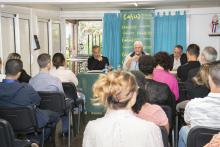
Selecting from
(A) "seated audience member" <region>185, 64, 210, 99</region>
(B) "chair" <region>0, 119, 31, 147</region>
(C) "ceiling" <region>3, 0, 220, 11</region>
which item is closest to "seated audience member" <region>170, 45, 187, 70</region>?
(C) "ceiling" <region>3, 0, 220, 11</region>

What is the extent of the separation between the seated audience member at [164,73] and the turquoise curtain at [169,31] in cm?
372

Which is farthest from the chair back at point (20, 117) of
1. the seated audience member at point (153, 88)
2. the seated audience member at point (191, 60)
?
the seated audience member at point (191, 60)

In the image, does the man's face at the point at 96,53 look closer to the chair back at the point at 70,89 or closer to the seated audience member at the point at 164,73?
the chair back at the point at 70,89

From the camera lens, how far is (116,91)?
1.77 metres

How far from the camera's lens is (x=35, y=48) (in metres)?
6.86

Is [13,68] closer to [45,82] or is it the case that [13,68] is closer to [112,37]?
[45,82]

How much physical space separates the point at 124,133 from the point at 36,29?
5.63 m

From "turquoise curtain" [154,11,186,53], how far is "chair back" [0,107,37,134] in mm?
4950

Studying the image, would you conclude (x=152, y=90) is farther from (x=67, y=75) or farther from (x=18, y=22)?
(x=18, y=22)

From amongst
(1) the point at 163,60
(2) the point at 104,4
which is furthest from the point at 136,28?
(1) the point at 163,60

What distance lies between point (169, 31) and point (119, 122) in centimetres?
604

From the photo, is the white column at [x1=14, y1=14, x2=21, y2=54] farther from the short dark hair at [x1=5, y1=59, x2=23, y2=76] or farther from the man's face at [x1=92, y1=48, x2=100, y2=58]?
the short dark hair at [x1=5, y1=59, x2=23, y2=76]

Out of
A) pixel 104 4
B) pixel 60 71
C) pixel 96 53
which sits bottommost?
pixel 60 71

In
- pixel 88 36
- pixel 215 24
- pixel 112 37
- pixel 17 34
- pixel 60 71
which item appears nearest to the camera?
pixel 60 71
